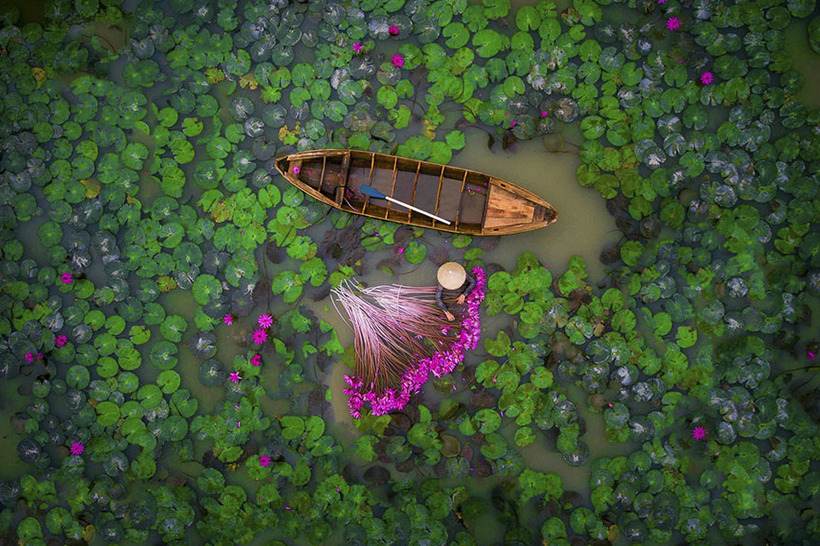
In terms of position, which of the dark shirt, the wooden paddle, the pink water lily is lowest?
the pink water lily

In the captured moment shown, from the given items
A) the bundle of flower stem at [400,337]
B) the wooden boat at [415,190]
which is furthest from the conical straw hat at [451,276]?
the wooden boat at [415,190]

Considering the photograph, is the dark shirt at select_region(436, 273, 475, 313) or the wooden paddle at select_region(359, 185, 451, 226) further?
the dark shirt at select_region(436, 273, 475, 313)

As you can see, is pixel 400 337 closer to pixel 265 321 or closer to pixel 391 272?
pixel 391 272

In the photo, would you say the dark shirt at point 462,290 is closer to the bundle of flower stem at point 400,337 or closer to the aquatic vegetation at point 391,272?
the bundle of flower stem at point 400,337

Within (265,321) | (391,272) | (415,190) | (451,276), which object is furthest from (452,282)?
(265,321)

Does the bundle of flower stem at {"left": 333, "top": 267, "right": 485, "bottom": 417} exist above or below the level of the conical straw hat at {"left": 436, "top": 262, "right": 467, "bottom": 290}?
below

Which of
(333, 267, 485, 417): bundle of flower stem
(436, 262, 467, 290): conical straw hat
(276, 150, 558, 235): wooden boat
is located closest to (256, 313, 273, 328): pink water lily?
(333, 267, 485, 417): bundle of flower stem

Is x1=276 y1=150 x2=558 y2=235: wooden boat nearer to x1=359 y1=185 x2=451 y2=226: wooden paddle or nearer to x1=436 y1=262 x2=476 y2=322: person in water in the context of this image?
x1=359 y1=185 x2=451 y2=226: wooden paddle
